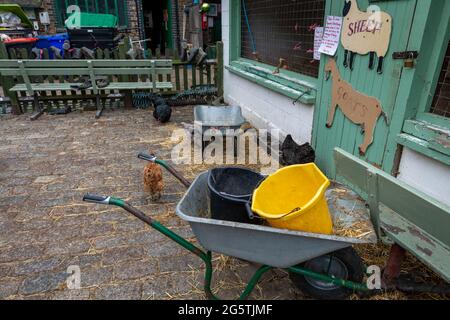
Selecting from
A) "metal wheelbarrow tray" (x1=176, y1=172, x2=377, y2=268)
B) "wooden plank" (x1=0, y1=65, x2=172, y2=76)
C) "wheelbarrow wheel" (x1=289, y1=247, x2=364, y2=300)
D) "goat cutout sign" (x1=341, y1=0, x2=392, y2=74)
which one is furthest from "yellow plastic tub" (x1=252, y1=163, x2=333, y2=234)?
"wooden plank" (x1=0, y1=65, x2=172, y2=76)

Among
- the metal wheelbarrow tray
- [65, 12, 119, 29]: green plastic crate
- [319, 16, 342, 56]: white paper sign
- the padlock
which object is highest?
[65, 12, 119, 29]: green plastic crate

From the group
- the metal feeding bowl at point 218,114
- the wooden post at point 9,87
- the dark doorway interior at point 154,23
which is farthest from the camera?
the dark doorway interior at point 154,23

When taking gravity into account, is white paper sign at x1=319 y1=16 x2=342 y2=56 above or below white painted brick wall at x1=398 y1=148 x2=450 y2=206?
above

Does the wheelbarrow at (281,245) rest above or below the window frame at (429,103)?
below

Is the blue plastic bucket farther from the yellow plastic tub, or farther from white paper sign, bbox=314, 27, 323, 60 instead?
the yellow plastic tub

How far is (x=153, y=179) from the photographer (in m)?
3.42

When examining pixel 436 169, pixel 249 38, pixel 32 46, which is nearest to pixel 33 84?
pixel 249 38

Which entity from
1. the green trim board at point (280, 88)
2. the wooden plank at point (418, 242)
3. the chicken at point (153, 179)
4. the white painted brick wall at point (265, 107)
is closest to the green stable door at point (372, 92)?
the green trim board at point (280, 88)

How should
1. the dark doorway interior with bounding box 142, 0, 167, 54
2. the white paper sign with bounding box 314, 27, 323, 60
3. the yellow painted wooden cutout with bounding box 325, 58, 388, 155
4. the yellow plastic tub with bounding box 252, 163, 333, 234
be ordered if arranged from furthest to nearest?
the dark doorway interior with bounding box 142, 0, 167, 54, the white paper sign with bounding box 314, 27, 323, 60, the yellow painted wooden cutout with bounding box 325, 58, 388, 155, the yellow plastic tub with bounding box 252, 163, 333, 234

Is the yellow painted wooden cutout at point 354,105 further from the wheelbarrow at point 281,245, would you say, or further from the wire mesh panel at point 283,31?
the wheelbarrow at point 281,245

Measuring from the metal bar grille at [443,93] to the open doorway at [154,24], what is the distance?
16.9 metres

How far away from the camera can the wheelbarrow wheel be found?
84.1 inches

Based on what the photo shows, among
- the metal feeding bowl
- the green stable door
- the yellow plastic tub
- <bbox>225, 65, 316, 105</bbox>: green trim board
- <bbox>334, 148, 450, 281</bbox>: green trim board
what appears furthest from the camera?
the metal feeding bowl

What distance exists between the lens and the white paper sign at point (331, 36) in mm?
3373
